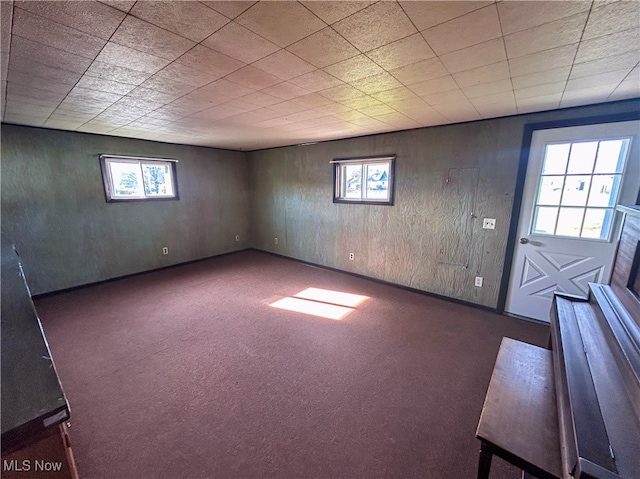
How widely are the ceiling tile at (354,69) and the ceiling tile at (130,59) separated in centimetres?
103

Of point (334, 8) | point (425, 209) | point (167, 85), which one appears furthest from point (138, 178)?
point (425, 209)

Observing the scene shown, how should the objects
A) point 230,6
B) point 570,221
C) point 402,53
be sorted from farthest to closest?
1. point 570,221
2. point 402,53
3. point 230,6

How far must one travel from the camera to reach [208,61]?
155 cm

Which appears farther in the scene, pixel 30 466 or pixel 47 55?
pixel 47 55

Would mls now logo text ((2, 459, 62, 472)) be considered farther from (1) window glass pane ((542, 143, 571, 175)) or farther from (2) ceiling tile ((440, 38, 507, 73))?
(1) window glass pane ((542, 143, 571, 175))

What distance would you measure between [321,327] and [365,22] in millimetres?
2535

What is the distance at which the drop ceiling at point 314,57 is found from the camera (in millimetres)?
1111

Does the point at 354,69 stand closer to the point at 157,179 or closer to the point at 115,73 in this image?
the point at 115,73

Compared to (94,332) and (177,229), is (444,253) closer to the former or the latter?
(94,332)

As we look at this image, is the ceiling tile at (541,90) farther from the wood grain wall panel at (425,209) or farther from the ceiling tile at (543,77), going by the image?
the wood grain wall panel at (425,209)

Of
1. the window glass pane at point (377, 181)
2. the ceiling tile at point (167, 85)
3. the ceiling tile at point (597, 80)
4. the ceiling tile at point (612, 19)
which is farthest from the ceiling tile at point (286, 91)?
the window glass pane at point (377, 181)

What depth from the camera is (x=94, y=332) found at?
8.81 feet

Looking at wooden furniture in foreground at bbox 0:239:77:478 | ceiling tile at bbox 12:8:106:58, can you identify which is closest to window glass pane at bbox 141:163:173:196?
ceiling tile at bbox 12:8:106:58

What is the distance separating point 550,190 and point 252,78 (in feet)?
9.97
